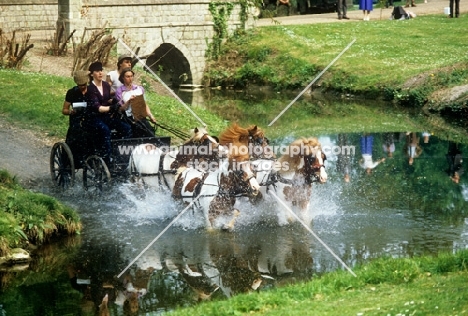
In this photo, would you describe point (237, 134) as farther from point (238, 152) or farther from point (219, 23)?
point (219, 23)

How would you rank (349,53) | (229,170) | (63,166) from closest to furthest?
(229,170)
(63,166)
(349,53)

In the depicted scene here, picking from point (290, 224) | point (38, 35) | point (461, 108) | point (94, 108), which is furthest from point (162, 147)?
point (38, 35)

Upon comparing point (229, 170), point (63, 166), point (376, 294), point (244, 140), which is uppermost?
point (244, 140)

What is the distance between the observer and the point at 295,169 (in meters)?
15.2

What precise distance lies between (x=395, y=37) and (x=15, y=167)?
78.1 ft

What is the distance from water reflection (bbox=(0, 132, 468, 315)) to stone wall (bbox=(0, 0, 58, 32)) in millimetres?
18872

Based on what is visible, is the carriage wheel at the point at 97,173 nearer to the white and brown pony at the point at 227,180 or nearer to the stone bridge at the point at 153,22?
the white and brown pony at the point at 227,180

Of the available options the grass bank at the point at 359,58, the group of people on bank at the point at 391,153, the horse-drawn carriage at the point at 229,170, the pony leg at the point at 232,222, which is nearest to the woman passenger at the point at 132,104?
the horse-drawn carriage at the point at 229,170

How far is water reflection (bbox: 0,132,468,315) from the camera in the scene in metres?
12.6

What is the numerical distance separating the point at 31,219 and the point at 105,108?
2587mm

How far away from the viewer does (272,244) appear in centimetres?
1455

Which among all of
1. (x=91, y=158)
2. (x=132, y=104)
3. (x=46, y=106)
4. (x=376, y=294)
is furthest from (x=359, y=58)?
(x=376, y=294)

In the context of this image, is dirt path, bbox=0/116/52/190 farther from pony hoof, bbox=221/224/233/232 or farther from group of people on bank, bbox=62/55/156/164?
pony hoof, bbox=221/224/233/232

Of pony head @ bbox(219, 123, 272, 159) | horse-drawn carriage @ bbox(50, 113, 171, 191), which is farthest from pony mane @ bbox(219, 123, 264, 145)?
horse-drawn carriage @ bbox(50, 113, 171, 191)
